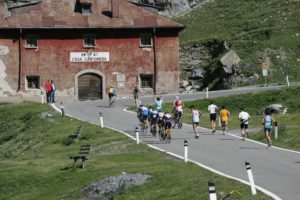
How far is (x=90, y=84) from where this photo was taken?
60.2 metres

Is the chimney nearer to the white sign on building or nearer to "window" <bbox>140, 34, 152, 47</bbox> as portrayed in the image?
"window" <bbox>140, 34, 152, 47</bbox>

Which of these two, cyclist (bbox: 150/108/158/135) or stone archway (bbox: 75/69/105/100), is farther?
stone archway (bbox: 75/69/105/100)

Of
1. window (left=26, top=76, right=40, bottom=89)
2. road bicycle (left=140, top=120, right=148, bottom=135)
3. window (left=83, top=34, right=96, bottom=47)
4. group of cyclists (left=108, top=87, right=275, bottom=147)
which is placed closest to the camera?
group of cyclists (left=108, top=87, right=275, bottom=147)

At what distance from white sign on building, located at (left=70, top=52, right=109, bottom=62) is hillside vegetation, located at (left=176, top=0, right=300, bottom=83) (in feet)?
43.2

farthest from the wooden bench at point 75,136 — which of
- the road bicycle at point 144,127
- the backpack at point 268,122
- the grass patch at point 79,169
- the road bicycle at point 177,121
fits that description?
the backpack at point 268,122

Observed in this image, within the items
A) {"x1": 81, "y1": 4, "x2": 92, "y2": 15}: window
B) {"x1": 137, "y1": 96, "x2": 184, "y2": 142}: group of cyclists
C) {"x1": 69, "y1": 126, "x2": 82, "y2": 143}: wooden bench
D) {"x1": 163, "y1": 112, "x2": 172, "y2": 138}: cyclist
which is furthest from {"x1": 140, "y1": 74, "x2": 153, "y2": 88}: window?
{"x1": 163, "y1": 112, "x2": 172, "y2": 138}: cyclist

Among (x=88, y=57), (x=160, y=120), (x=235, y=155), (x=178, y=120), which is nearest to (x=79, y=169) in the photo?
(x=235, y=155)

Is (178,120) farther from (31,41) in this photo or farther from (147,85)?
(31,41)

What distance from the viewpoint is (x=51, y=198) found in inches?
937

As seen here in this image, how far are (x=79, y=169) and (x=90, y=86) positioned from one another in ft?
108

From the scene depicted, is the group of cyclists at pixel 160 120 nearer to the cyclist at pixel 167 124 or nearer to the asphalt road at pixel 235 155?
the cyclist at pixel 167 124

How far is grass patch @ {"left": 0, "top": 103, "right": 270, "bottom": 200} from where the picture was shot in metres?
21.2

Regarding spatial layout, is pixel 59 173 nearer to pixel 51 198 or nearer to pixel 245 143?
pixel 51 198

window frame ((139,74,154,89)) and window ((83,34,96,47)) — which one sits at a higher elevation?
window ((83,34,96,47))
